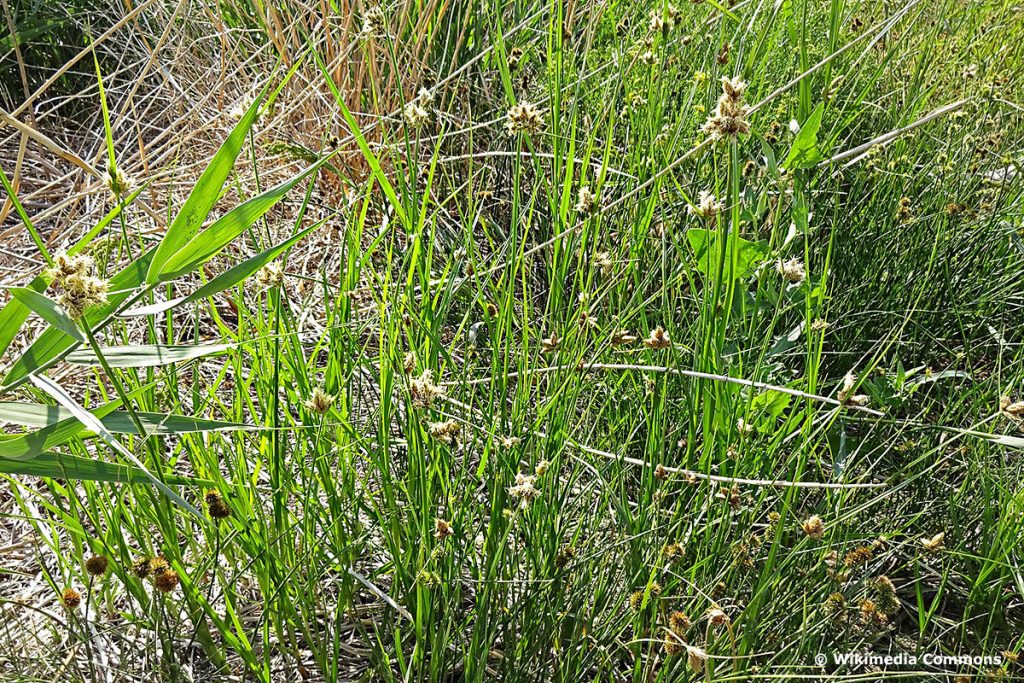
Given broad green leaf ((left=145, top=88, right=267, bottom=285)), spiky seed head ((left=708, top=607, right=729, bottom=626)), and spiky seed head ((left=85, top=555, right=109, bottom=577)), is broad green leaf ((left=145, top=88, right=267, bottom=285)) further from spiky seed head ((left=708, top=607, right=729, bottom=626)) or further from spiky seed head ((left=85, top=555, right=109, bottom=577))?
spiky seed head ((left=708, top=607, right=729, bottom=626))

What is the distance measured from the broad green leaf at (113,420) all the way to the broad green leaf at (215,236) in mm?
161

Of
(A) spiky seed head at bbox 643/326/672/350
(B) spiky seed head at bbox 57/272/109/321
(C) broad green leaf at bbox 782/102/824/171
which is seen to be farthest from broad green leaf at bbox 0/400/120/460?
(C) broad green leaf at bbox 782/102/824/171

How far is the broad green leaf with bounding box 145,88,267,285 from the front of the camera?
955 millimetres

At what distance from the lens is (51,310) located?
2.52 ft

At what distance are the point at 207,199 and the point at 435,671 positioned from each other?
0.59 m

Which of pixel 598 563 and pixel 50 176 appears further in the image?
pixel 50 176

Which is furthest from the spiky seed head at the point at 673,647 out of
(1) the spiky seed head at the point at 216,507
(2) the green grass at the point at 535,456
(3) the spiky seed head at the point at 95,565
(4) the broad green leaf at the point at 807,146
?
(4) the broad green leaf at the point at 807,146

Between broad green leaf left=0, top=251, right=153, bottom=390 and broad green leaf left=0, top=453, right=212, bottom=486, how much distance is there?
9 centimetres

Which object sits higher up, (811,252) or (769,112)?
(769,112)

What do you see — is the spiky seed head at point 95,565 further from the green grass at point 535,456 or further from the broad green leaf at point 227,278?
the broad green leaf at point 227,278

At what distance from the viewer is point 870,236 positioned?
1.77 metres

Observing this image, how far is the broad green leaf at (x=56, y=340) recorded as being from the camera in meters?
0.98

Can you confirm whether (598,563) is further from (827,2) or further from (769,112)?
(827,2)

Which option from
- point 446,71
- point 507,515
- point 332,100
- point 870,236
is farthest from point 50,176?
point 870,236
